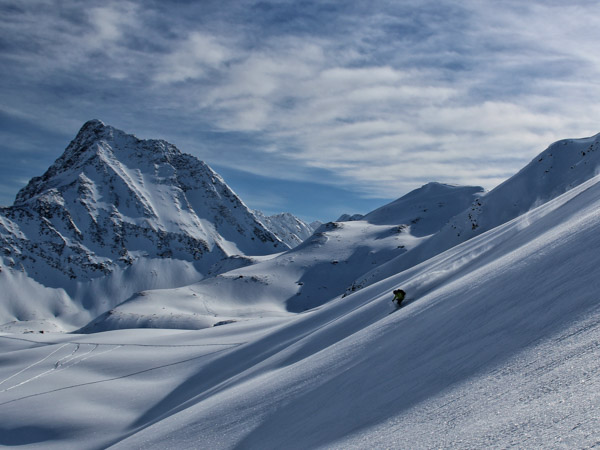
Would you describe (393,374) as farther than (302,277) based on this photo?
No

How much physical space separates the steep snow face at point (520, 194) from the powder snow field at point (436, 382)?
4391 centimetres

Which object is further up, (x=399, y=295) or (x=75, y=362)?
(x=75, y=362)

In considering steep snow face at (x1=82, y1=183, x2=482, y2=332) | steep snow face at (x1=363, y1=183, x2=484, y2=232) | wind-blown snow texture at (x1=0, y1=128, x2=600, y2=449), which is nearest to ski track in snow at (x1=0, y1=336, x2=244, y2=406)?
wind-blown snow texture at (x1=0, y1=128, x2=600, y2=449)

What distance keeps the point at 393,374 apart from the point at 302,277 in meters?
103

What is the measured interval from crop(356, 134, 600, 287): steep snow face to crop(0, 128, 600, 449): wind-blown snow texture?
133 ft

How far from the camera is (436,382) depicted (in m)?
5.76

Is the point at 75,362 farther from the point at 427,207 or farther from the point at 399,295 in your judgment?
the point at 427,207

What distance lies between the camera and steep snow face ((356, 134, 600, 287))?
53681mm

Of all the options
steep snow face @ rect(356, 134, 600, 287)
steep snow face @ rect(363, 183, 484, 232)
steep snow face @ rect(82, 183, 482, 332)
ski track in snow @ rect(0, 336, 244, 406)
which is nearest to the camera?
ski track in snow @ rect(0, 336, 244, 406)

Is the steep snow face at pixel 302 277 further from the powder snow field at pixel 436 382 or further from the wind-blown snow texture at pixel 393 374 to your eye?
the powder snow field at pixel 436 382

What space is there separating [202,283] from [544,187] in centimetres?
7717

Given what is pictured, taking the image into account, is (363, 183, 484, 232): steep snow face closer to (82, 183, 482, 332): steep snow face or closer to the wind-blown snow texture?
(82, 183, 482, 332): steep snow face

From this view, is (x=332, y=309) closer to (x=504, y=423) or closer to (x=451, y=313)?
(x=451, y=313)

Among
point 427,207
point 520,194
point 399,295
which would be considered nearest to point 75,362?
point 399,295
